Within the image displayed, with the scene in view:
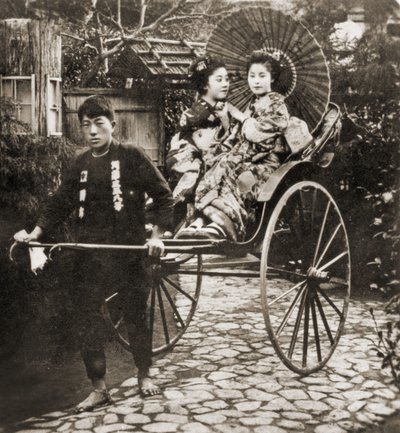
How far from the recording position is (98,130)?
135 inches

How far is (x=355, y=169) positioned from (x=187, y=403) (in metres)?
3.15

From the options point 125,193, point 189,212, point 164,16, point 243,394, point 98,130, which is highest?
point 164,16

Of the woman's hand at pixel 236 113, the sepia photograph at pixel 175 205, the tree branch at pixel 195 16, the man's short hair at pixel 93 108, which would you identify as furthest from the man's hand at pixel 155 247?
the tree branch at pixel 195 16

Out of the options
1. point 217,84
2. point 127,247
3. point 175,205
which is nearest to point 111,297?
point 175,205

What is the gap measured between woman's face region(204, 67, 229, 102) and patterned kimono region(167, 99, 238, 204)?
77 millimetres

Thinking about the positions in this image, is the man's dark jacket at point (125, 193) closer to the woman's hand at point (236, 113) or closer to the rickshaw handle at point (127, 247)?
the rickshaw handle at point (127, 247)

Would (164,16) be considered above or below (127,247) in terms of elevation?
above

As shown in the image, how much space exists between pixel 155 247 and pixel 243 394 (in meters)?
1.07

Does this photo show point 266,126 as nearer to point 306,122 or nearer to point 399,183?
point 306,122

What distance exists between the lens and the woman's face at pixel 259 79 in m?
4.28

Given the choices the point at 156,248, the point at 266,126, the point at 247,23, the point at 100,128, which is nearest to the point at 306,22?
the point at 247,23

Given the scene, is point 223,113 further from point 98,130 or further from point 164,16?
point 98,130

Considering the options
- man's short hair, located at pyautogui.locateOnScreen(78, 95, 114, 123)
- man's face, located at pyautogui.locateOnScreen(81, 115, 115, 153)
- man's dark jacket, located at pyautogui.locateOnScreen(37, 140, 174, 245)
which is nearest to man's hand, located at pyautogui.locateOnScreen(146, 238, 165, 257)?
man's dark jacket, located at pyautogui.locateOnScreen(37, 140, 174, 245)

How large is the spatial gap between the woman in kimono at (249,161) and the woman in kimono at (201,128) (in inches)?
4.1
